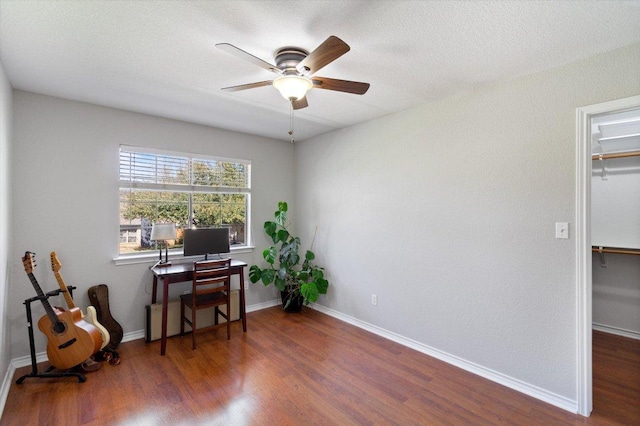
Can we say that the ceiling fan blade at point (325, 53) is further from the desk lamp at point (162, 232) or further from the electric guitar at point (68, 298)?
the electric guitar at point (68, 298)

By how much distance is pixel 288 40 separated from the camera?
1860mm

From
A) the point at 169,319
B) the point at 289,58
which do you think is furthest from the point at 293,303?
the point at 289,58

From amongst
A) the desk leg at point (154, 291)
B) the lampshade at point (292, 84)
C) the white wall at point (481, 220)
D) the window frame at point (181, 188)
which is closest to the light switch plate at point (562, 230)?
the white wall at point (481, 220)

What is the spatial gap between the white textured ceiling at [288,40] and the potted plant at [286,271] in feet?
6.36

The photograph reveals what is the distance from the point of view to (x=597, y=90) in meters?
2.02

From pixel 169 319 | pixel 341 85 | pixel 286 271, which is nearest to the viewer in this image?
pixel 341 85

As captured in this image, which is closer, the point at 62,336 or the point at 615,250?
the point at 62,336

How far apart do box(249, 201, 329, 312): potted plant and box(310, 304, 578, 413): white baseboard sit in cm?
77

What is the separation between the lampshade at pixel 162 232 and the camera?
3.18m

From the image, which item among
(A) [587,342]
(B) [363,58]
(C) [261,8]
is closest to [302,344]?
(A) [587,342]

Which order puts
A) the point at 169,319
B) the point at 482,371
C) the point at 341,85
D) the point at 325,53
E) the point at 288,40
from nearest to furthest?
the point at 325,53
the point at 288,40
the point at 341,85
the point at 482,371
the point at 169,319

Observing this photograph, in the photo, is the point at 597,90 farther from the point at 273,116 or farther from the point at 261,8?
the point at 273,116

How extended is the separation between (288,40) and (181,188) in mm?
2425

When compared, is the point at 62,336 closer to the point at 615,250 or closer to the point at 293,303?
the point at 293,303
